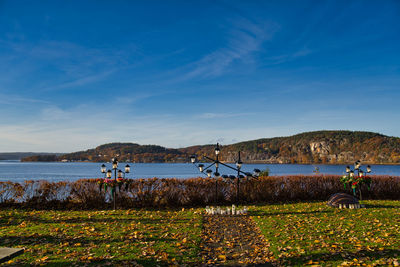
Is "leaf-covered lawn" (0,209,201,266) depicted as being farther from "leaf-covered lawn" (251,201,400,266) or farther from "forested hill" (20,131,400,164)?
"forested hill" (20,131,400,164)

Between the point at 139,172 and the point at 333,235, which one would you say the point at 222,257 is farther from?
the point at 139,172

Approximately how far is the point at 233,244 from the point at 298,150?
106m

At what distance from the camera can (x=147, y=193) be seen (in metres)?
13.5

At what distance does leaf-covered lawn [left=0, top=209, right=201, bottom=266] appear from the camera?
5.87 meters

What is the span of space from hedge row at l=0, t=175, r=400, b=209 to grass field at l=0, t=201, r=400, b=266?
2.23 metres

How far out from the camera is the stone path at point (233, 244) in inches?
232

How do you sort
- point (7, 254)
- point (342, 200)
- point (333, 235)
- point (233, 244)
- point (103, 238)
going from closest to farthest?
point (7, 254) < point (233, 244) < point (103, 238) < point (333, 235) < point (342, 200)

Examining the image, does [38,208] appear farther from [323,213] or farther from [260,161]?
[260,161]

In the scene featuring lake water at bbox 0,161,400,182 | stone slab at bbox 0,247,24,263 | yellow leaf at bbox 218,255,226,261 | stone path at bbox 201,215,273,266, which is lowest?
lake water at bbox 0,161,400,182

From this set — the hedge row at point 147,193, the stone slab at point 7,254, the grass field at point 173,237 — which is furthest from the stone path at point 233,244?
the hedge row at point 147,193

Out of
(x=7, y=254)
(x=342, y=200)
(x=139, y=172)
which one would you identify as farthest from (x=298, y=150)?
(x=7, y=254)

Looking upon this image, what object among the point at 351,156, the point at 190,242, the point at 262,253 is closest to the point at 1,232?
the point at 190,242

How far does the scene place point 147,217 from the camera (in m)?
10.7

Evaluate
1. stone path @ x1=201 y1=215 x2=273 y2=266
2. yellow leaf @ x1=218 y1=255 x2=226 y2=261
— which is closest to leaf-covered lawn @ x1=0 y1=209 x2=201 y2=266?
stone path @ x1=201 y1=215 x2=273 y2=266
